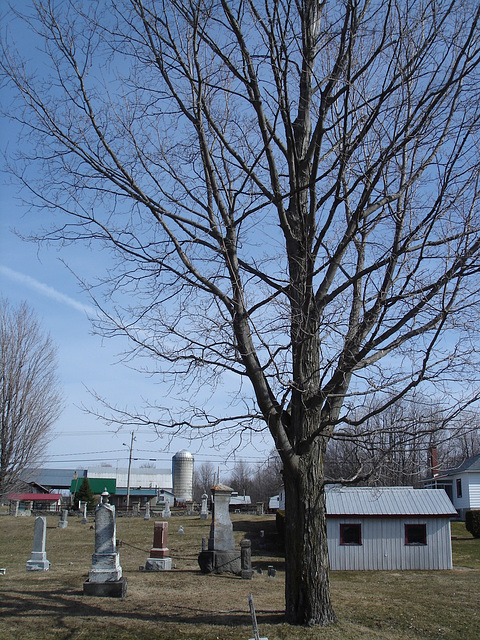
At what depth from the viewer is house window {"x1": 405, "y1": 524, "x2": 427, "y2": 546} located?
2038cm

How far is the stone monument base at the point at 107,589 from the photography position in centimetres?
1101

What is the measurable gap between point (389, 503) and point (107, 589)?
1254 cm

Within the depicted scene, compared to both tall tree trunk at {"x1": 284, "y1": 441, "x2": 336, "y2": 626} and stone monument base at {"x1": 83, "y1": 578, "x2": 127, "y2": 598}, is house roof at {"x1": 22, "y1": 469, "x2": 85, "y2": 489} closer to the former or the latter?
stone monument base at {"x1": 83, "y1": 578, "x2": 127, "y2": 598}

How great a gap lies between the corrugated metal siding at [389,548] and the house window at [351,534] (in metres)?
0.12

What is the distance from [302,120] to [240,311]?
3072 mm

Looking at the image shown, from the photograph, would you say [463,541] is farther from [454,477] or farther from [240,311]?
[240,311]

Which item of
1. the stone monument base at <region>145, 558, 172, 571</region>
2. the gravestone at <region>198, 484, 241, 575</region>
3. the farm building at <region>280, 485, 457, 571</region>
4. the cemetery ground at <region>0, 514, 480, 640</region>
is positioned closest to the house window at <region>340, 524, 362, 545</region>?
the farm building at <region>280, 485, 457, 571</region>

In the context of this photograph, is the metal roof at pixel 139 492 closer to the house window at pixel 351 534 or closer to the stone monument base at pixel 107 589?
the house window at pixel 351 534

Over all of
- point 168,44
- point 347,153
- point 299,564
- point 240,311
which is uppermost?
point 168,44

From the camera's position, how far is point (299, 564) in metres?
7.14

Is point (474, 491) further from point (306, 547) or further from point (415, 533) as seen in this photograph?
point (306, 547)

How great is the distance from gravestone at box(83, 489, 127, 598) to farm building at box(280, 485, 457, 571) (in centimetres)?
948

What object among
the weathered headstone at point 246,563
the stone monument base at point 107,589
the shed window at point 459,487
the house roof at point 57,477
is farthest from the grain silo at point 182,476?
the stone monument base at point 107,589

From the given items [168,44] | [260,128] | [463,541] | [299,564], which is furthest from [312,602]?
[463,541]
